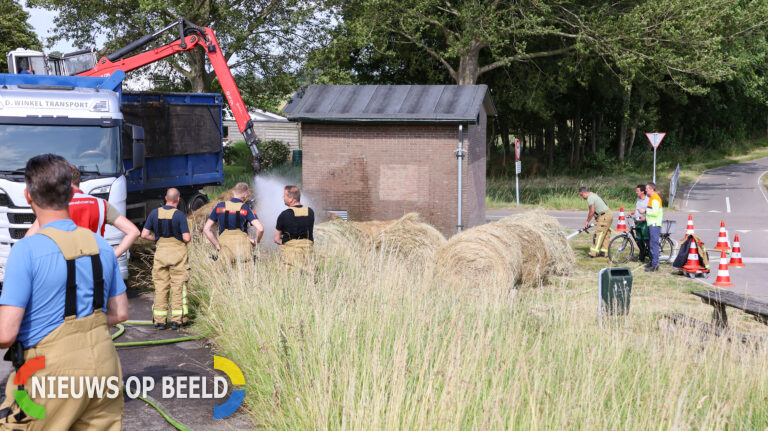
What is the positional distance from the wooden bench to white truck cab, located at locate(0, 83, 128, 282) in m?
8.06

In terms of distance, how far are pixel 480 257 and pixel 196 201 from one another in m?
9.64

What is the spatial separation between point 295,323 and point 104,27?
30787 mm

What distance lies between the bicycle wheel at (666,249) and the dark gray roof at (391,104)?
4.82 metres

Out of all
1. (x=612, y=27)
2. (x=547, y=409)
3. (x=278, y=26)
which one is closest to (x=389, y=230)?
(x=547, y=409)

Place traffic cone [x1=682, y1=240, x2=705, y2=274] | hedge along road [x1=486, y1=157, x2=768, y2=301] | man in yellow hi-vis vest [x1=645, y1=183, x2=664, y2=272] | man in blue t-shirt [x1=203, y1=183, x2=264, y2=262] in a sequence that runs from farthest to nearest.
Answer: man in yellow hi-vis vest [x1=645, y1=183, x2=664, y2=272] < hedge along road [x1=486, y1=157, x2=768, y2=301] < traffic cone [x1=682, y1=240, x2=705, y2=274] < man in blue t-shirt [x1=203, y1=183, x2=264, y2=262]

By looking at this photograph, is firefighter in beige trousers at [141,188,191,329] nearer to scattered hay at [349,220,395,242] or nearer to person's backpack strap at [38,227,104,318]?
scattered hay at [349,220,395,242]

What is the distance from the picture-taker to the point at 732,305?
28.1 feet

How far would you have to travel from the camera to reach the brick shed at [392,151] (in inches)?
699

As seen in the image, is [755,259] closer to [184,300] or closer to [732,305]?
[732,305]

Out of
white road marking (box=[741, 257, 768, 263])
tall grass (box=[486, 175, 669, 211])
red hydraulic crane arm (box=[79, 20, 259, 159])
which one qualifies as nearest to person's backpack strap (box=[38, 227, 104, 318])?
red hydraulic crane arm (box=[79, 20, 259, 159])

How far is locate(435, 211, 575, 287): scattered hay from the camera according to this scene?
11.8m

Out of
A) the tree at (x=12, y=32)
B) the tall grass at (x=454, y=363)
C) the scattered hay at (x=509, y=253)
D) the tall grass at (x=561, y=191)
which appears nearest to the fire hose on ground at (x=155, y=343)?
the tall grass at (x=454, y=363)

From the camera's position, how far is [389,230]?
44.4ft

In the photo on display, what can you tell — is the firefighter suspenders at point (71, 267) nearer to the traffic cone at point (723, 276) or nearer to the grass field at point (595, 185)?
the traffic cone at point (723, 276)
